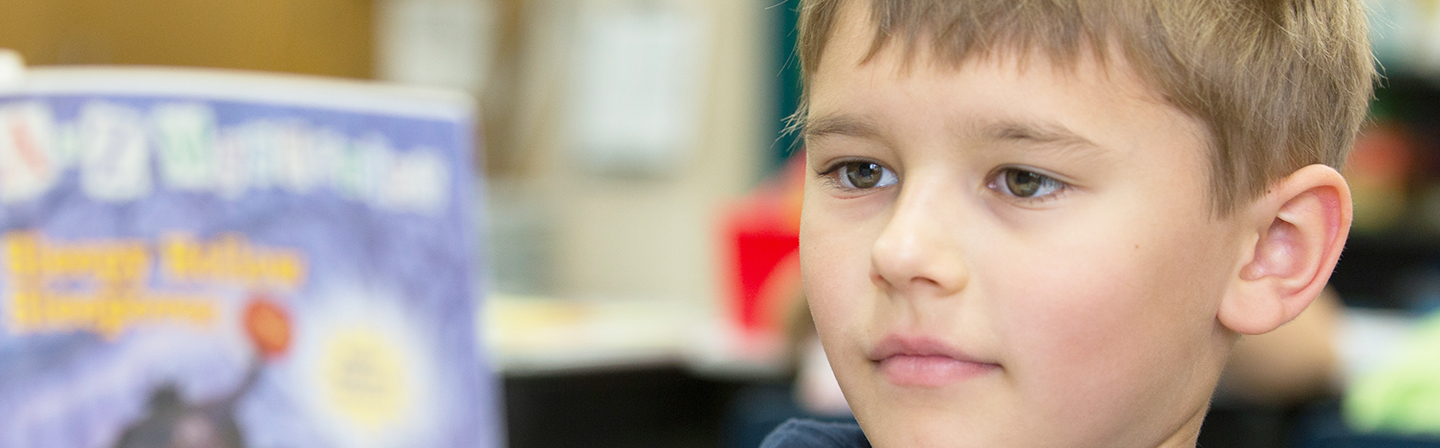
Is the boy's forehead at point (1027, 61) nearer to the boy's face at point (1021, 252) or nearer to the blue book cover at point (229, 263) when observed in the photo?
the boy's face at point (1021, 252)

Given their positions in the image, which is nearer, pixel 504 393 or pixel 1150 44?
pixel 1150 44

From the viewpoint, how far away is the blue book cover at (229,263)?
3.33 ft

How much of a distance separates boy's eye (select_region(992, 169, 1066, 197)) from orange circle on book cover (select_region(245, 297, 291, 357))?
675 millimetres

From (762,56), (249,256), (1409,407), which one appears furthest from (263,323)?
(762,56)

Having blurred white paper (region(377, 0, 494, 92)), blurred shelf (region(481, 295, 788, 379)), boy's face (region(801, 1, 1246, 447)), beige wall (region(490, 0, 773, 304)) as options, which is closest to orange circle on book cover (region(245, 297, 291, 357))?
boy's face (region(801, 1, 1246, 447))

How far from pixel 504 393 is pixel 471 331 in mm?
1667

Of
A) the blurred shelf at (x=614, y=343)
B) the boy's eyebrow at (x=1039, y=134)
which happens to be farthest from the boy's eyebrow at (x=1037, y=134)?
the blurred shelf at (x=614, y=343)

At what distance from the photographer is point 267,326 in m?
1.10

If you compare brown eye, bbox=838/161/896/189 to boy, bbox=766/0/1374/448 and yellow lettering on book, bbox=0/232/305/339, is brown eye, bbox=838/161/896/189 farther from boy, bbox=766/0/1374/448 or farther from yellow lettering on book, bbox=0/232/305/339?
yellow lettering on book, bbox=0/232/305/339

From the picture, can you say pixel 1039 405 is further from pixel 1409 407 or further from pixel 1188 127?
pixel 1409 407

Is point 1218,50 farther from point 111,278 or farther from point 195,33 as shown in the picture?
point 195,33

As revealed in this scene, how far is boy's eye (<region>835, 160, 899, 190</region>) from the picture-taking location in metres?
0.74

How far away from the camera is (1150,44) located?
2.30ft

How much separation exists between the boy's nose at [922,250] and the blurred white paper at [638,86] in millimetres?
4071
